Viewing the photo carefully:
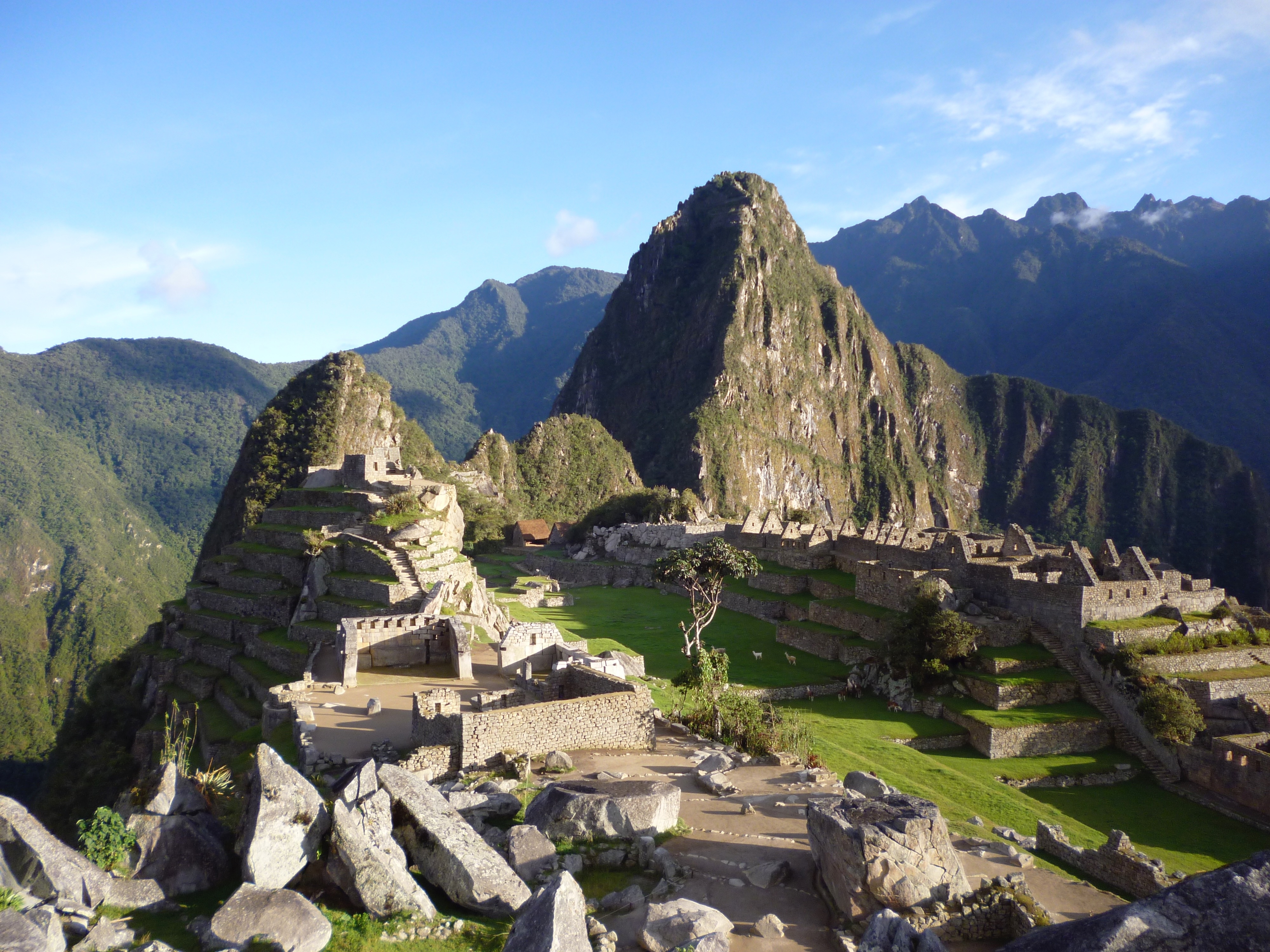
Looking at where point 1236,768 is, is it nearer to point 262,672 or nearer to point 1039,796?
point 1039,796

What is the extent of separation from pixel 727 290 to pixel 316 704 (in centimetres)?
17564

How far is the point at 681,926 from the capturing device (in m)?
8.11

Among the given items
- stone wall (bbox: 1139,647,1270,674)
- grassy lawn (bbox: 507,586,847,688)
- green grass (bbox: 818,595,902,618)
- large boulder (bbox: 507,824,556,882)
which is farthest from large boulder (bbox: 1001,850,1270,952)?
green grass (bbox: 818,595,902,618)

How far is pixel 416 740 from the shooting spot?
14594mm

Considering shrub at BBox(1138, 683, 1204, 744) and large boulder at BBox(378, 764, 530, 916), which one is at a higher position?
large boulder at BBox(378, 764, 530, 916)

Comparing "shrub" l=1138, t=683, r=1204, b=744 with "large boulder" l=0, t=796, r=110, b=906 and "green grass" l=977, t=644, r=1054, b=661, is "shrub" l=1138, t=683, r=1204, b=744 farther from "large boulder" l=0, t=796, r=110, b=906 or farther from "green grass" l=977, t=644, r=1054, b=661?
"large boulder" l=0, t=796, r=110, b=906

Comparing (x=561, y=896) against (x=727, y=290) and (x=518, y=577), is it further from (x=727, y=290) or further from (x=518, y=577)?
(x=727, y=290)

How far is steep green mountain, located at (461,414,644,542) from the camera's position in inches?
4195

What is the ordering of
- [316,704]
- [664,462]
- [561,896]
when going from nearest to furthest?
[561,896] → [316,704] → [664,462]

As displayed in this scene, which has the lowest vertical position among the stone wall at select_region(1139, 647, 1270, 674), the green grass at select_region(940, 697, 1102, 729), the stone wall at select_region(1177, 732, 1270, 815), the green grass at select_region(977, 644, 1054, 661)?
the stone wall at select_region(1177, 732, 1270, 815)

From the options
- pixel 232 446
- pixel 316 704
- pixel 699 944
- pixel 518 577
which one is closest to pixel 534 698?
pixel 316 704

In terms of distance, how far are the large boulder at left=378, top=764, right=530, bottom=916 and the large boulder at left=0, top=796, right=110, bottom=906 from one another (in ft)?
9.89

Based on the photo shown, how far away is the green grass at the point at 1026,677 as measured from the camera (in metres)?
25.7

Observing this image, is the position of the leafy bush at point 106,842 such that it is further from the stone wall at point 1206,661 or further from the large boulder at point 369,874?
the stone wall at point 1206,661
